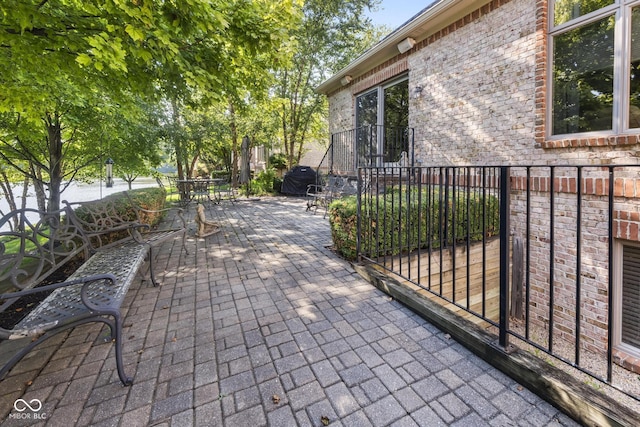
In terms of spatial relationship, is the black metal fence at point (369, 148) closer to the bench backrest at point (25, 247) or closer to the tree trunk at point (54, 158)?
the bench backrest at point (25, 247)

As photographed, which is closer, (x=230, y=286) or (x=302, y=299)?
(x=302, y=299)

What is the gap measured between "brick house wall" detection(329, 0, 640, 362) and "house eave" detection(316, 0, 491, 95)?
13cm

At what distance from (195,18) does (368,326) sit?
331 centimetres

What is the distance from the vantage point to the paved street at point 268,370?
152cm

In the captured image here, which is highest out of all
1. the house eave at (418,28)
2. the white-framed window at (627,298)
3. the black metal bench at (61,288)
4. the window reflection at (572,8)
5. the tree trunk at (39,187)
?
the house eave at (418,28)

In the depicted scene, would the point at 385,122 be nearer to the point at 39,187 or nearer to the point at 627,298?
the point at 627,298

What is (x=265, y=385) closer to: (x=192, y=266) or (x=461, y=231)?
(x=192, y=266)

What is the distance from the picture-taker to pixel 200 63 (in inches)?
153

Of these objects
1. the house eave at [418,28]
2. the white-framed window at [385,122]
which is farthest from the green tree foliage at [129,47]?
the white-framed window at [385,122]

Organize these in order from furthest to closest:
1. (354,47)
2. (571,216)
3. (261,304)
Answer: (354,47) → (571,216) → (261,304)

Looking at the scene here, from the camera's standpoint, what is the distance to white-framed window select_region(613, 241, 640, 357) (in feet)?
10.7

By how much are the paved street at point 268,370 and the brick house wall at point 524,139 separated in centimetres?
275

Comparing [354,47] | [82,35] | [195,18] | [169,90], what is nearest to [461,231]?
[195,18]

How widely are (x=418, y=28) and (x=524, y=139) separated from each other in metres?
3.09
